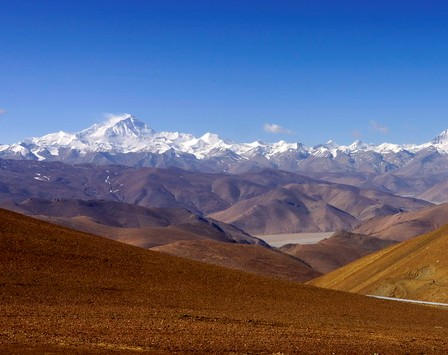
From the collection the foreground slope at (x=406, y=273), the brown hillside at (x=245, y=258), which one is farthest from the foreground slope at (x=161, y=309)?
the brown hillside at (x=245, y=258)

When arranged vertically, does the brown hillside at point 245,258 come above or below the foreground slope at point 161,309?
below

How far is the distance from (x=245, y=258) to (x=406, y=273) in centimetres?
10388

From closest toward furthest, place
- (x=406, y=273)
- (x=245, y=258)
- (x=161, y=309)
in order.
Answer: (x=161, y=309), (x=406, y=273), (x=245, y=258)

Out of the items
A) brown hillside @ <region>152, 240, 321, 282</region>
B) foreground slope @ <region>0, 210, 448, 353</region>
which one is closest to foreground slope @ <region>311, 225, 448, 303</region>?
foreground slope @ <region>0, 210, 448, 353</region>

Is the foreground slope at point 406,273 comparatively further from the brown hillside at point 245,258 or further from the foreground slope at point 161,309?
the brown hillside at point 245,258

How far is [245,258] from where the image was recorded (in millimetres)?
176125

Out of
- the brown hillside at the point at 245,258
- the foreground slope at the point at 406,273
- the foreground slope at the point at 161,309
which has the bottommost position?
the brown hillside at the point at 245,258

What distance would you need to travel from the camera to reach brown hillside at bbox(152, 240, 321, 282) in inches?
6594

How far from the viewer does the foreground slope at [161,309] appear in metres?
26.9

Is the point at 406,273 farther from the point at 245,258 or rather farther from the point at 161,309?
the point at 245,258

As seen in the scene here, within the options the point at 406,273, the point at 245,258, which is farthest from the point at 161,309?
the point at 245,258

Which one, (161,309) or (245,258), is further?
(245,258)

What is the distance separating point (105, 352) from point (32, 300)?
13.7 metres

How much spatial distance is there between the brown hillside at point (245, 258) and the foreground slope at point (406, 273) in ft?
224
